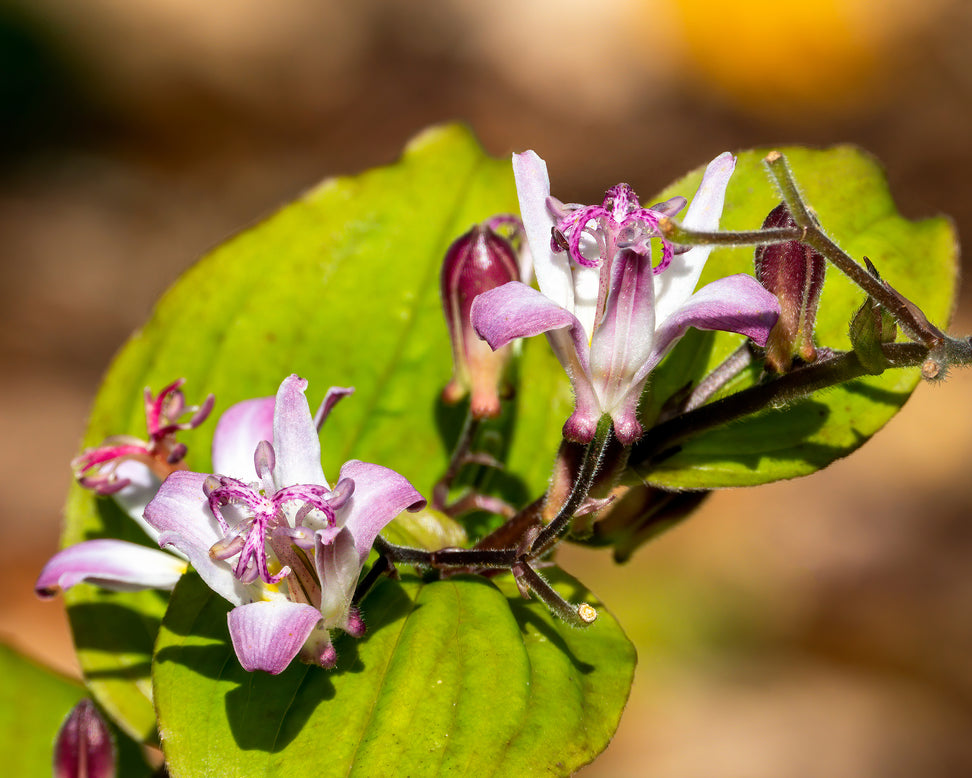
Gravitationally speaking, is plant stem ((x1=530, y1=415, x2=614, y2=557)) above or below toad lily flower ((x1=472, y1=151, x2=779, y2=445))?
below

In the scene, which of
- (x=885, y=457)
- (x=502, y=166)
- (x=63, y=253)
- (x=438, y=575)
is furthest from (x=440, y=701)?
(x=63, y=253)

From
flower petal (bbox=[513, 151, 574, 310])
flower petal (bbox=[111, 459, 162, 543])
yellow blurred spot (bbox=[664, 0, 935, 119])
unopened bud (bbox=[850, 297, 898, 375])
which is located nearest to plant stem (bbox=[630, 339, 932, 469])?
unopened bud (bbox=[850, 297, 898, 375])

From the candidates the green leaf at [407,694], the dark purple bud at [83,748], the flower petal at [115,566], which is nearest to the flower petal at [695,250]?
the green leaf at [407,694]

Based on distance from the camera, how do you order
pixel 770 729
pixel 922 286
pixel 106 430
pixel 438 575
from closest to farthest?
pixel 438 575, pixel 922 286, pixel 106 430, pixel 770 729

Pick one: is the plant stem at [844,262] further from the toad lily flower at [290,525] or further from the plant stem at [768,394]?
the toad lily flower at [290,525]

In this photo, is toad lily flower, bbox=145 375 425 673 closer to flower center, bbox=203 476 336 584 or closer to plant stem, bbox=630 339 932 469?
flower center, bbox=203 476 336 584

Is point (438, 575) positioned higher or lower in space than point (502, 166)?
lower

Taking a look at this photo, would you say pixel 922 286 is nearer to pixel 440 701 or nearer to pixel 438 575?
pixel 438 575
